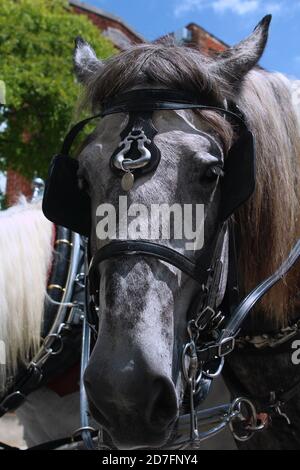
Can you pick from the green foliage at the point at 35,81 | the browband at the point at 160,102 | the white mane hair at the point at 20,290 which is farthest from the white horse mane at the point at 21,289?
the green foliage at the point at 35,81

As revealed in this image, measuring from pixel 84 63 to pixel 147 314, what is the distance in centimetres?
95

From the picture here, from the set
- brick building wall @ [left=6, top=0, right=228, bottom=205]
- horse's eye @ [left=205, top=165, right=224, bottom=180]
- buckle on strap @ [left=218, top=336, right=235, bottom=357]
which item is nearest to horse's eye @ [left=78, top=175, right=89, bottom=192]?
horse's eye @ [left=205, top=165, right=224, bottom=180]

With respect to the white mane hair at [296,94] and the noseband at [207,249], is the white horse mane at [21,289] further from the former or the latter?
the white mane hair at [296,94]

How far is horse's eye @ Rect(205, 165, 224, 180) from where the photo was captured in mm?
1449

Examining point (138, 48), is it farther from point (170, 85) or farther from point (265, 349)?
point (265, 349)

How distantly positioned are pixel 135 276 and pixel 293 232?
65cm

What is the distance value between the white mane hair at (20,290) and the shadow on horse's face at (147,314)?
0.83 metres

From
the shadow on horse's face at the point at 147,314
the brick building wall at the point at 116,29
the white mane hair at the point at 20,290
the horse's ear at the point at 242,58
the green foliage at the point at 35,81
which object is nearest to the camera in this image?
the shadow on horse's face at the point at 147,314

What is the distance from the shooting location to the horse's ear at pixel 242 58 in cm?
164

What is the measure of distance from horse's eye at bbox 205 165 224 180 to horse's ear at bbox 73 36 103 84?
1.91 ft

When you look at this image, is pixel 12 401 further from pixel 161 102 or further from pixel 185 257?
pixel 161 102

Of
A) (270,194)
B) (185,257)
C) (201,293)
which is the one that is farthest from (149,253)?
(270,194)

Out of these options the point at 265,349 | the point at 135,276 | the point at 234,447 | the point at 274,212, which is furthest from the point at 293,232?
the point at 234,447

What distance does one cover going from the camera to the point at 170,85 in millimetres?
1571
